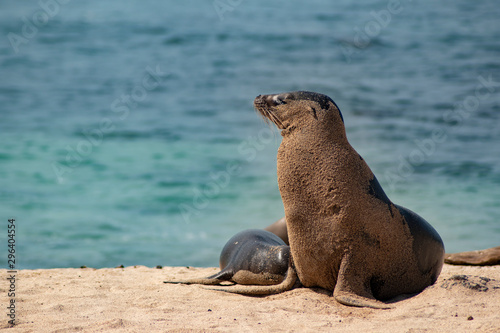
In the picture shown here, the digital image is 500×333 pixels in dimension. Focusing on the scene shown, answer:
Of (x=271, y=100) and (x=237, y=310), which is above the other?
(x=271, y=100)

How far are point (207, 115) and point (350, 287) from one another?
466 inches

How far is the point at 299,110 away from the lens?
4.32 metres

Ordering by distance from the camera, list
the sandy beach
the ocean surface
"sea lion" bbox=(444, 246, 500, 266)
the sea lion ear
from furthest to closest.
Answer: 1. the ocean surface
2. "sea lion" bbox=(444, 246, 500, 266)
3. the sea lion ear
4. the sandy beach

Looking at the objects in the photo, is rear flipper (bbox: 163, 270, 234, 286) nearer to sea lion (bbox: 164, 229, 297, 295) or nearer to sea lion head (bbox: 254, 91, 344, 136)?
sea lion (bbox: 164, 229, 297, 295)

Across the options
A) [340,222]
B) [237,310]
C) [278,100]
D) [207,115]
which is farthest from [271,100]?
[207,115]

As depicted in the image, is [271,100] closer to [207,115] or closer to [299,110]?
[299,110]

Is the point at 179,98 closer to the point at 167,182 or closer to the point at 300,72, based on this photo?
the point at 300,72

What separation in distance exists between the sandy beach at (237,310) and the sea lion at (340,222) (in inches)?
7.8

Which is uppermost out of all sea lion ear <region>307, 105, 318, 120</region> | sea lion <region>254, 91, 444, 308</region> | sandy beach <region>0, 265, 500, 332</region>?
sea lion ear <region>307, 105, 318, 120</region>

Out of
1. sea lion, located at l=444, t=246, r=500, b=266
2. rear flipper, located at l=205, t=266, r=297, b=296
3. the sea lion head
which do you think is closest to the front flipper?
rear flipper, located at l=205, t=266, r=297, b=296

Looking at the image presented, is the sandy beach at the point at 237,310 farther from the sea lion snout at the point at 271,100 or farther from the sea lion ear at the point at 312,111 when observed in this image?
the sea lion snout at the point at 271,100

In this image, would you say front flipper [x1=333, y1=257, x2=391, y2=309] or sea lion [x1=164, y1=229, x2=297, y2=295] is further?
sea lion [x1=164, y1=229, x2=297, y2=295]

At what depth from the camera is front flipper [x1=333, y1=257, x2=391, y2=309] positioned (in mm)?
3908

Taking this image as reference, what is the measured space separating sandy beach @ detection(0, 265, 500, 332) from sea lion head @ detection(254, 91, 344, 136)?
120cm
